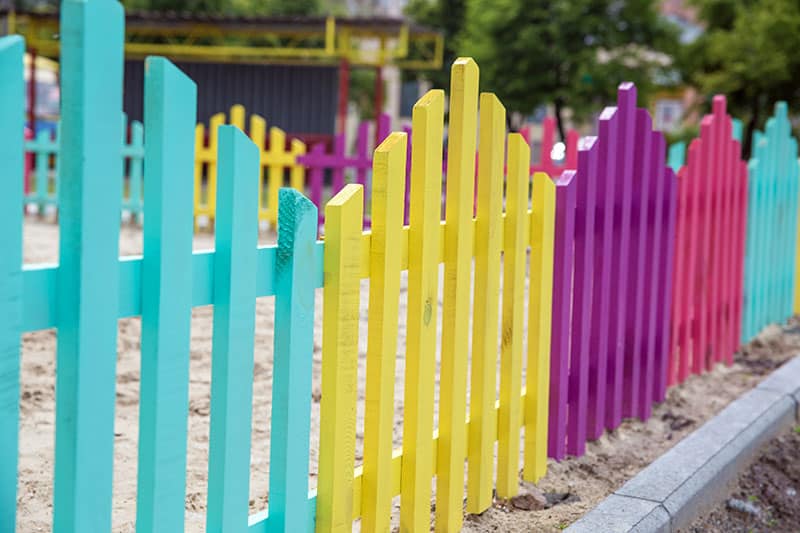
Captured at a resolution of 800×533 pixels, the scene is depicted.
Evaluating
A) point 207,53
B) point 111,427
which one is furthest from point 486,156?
point 207,53

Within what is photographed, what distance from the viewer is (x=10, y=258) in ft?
5.74

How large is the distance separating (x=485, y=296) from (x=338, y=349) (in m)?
0.82

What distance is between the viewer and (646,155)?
14.3 ft

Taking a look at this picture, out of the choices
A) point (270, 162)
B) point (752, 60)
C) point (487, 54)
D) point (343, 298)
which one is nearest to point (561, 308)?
point (343, 298)

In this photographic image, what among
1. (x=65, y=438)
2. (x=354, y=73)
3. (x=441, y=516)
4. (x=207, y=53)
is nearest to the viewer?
(x=65, y=438)

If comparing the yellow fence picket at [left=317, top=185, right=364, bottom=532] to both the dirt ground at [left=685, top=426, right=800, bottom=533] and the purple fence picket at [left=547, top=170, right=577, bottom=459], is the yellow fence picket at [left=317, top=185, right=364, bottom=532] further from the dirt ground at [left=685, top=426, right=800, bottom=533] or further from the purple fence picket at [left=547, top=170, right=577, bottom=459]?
the dirt ground at [left=685, top=426, right=800, bottom=533]

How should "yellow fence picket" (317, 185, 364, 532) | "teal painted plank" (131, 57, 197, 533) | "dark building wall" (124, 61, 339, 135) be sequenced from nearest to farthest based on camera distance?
"teal painted plank" (131, 57, 197, 533), "yellow fence picket" (317, 185, 364, 532), "dark building wall" (124, 61, 339, 135)

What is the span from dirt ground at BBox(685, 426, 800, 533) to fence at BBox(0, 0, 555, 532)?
687mm

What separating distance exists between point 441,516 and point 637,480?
2.66ft

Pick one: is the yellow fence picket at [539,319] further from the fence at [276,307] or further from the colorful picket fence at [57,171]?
the colorful picket fence at [57,171]

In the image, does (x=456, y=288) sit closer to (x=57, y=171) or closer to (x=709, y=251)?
(x=709, y=251)

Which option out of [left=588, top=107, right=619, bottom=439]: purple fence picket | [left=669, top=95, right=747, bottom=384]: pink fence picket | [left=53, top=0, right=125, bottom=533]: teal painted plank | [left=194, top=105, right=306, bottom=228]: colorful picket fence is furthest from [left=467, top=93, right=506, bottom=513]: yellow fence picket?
[left=194, top=105, right=306, bottom=228]: colorful picket fence

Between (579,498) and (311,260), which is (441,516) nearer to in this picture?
(579,498)

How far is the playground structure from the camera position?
72.2 inches
